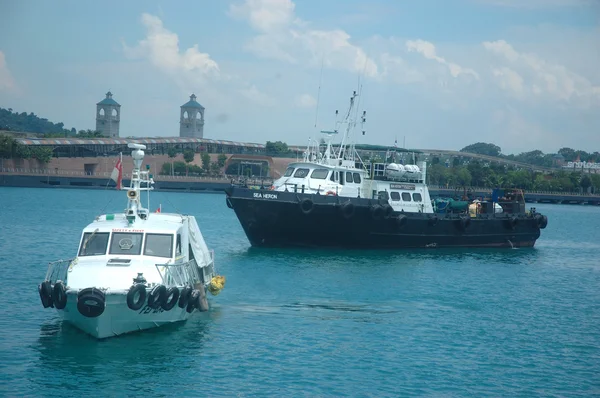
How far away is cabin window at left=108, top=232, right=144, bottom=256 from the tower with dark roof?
181m

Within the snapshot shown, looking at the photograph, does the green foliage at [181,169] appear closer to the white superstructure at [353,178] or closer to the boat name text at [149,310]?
the white superstructure at [353,178]

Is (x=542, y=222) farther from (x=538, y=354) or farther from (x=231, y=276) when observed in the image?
(x=538, y=354)

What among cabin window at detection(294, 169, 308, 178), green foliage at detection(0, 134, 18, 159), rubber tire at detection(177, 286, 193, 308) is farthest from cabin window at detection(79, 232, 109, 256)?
green foliage at detection(0, 134, 18, 159)

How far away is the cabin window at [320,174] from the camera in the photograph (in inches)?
1722

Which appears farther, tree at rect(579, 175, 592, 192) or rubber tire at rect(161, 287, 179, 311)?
tree at rect(579, 175, 592, 192)

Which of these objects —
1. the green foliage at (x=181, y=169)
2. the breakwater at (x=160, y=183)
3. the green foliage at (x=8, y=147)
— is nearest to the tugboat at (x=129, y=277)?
the breakwater at (x=160, y=183)

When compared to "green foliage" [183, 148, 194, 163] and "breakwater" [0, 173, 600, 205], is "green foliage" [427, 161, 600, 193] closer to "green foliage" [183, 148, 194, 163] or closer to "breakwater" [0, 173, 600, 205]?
"breakwater" [0, 173, 600, 205]

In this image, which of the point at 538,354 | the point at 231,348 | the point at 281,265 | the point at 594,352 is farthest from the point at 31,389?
the point at 281,265

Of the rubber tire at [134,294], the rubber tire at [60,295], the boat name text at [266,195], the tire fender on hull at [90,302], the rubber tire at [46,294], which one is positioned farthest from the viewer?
the boat name text at [266,195]

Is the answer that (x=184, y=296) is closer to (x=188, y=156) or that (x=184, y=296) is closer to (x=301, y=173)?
(x=301, y=173)

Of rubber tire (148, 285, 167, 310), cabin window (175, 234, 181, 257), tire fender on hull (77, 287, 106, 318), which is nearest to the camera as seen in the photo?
tire fender on hull (77, 287, 106, 318)

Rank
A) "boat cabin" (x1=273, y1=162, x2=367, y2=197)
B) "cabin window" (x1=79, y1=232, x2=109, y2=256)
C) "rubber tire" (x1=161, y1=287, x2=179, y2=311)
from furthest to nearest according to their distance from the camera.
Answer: "boat cabin" (x1=273, y1=162, x2=367, y2=197), "cabin window" (x1=79, y1=232, x2=109, y2=256), "rubber tire" (x1=161, y1=287, x2=179, y2=311)

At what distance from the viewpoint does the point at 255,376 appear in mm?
19375

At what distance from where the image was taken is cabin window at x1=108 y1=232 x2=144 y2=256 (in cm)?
2186
